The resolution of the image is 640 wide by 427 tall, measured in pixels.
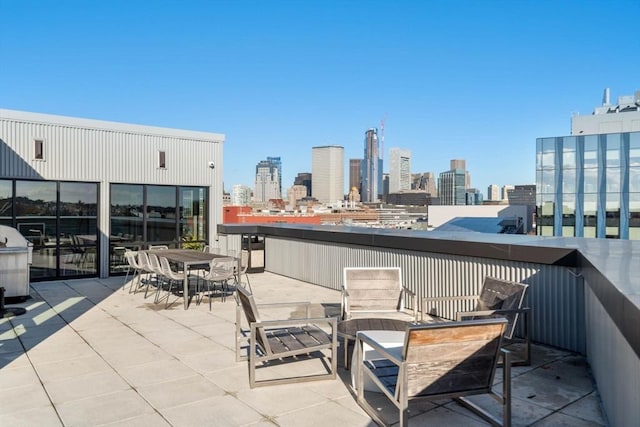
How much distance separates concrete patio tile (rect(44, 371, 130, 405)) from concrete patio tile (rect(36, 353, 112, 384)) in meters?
0.10

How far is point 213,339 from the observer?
5.59 meters

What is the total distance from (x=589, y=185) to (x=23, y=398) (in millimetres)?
32260

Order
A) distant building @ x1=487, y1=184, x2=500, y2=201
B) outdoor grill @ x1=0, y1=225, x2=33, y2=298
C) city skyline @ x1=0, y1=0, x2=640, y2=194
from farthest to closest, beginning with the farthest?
distant building @ x1=487, y1=184, x2=500, y2=201, city skyline @ x1=0, y1=0, x2=640, y2=194, outdoor grill @ x1=0, y1=225, x2=33, y2=298

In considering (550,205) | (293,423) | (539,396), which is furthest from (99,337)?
(550,205)

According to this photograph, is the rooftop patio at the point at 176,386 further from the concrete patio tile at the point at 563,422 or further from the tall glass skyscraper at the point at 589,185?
the tall glass skyscraper at the point at 589,185

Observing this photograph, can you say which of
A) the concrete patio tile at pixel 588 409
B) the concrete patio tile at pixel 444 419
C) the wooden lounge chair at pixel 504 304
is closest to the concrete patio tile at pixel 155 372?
the concrete patio tile at pixel 444 419

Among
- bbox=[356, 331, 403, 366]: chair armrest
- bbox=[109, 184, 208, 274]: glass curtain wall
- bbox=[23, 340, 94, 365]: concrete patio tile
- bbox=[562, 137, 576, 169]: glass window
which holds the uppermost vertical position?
bbox=[562, 137, 576, 169]: glass window

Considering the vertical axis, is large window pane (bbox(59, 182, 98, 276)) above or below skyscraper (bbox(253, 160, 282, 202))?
below

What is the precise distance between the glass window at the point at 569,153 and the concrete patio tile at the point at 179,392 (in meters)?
31.3

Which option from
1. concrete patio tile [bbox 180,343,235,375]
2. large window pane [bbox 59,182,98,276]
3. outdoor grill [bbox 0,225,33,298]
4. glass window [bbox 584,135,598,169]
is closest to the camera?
concrete patio tile [bbox 180,343,235,375]

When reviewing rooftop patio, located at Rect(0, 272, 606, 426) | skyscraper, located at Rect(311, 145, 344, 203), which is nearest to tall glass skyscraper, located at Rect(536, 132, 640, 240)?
rooftop patio, located at Rect(0, 272, 606, 426)

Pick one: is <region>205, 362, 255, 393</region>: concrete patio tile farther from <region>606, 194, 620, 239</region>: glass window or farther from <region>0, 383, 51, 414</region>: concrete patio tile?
<region>606, 194, 620, 239</region>: glass window

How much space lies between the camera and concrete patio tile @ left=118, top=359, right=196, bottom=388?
164 inches

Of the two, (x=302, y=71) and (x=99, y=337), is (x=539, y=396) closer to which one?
(x=99, y=337)
